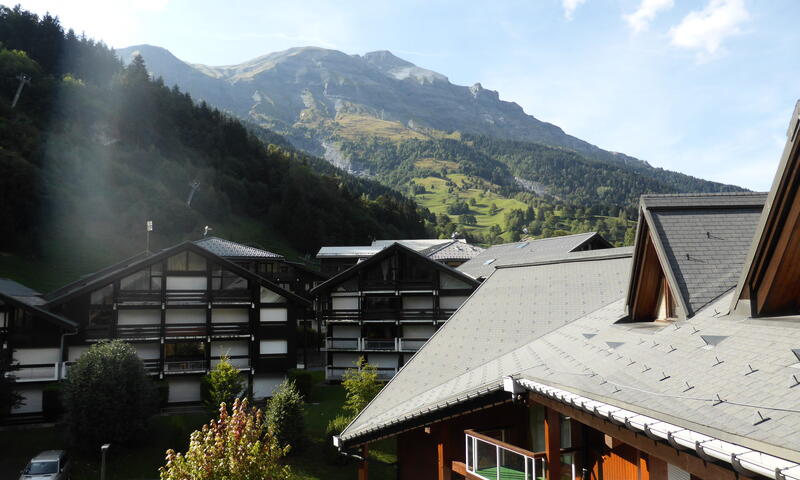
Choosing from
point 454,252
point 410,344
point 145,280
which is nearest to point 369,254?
point 454,252

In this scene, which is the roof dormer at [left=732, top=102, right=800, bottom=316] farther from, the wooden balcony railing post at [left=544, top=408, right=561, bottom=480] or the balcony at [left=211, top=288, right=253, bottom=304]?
the balcony at [left=211, top=288, right=253, bottom=304]

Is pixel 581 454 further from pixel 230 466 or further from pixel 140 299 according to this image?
pixel 140 299

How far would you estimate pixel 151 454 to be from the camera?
81.5ft

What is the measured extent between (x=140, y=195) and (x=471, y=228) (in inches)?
3982

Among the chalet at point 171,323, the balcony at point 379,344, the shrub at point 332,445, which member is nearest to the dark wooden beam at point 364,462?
the shrub at point 332,445

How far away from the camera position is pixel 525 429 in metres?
11.8

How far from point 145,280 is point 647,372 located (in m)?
32.1

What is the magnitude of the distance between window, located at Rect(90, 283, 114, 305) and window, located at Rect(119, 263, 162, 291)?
0.62 meters

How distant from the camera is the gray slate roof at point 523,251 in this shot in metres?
46.2

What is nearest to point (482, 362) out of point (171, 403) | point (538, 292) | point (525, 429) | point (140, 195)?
point (525, 429)

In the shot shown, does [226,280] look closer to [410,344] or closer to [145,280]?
[145,280]

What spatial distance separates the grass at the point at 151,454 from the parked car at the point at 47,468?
1.20 m

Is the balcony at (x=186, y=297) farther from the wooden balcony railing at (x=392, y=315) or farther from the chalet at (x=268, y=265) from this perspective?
the chalet at (x=268, y=265)

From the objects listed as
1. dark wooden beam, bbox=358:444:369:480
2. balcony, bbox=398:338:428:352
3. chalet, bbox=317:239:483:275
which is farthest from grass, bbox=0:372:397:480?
chalet, bbox=317:239:483:275
